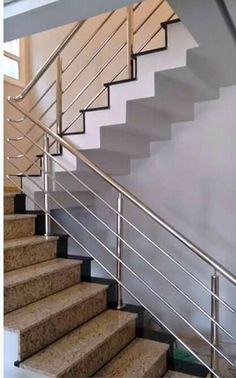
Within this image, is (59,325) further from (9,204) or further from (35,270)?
(9,204)

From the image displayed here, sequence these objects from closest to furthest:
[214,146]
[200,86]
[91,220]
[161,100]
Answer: [161,100]
[200,86]
[214,146]
[91,220]

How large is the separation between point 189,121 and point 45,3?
7.30 ft

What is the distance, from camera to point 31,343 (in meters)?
1.79

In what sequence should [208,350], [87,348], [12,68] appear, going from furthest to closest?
[12,68], [208,350], [87,348]

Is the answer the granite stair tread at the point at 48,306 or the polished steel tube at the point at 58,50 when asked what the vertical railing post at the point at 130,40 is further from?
the granite stair tread at the point at 48,306

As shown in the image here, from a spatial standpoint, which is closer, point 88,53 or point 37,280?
point 37,280

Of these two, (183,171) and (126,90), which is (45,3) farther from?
(183,171)

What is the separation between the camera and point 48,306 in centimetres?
206

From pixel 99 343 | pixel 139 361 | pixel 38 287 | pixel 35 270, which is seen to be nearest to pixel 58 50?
pixel 35 270

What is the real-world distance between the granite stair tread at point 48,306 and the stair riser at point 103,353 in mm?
307

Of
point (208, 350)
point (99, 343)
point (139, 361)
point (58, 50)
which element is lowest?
point (208, 350)

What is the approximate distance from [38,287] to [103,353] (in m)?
0.58

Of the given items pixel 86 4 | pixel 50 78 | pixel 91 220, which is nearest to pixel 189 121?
pixel 91 220

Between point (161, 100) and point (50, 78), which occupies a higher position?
point (50, 78)
